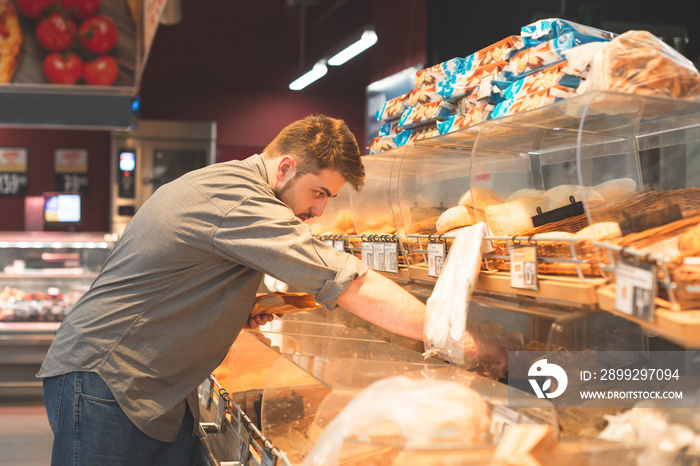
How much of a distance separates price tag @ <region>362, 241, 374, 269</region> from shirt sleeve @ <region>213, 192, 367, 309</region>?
49 centimetres

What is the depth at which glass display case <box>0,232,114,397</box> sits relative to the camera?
4.48 m

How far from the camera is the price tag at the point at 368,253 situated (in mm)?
1978

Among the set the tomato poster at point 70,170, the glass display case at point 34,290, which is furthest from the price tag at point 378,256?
the tomato poster at point 70,170

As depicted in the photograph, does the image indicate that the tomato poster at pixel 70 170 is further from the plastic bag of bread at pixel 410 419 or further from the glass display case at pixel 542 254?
the plastic bag of bread at pixel 410 419

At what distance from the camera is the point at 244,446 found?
1651 mm

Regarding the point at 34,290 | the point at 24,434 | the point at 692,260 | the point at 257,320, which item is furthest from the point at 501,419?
the point at 34,290

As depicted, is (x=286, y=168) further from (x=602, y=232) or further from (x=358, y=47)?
(x=358, y=47)

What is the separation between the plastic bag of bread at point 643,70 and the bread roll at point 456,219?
0.50 metres

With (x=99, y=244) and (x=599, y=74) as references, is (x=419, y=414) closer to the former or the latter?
(x=599, y=74)

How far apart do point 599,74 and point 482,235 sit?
42 cm

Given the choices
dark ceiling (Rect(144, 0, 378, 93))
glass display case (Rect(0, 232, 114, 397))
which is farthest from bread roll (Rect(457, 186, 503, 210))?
dark ceiling (Rect(144, 0, 378, 93))

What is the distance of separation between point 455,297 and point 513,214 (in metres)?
0.23

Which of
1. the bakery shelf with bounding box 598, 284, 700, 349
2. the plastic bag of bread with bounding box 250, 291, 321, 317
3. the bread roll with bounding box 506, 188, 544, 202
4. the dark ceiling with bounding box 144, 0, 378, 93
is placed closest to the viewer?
the bakery shelf with bounding box 598, 284, 700, 349

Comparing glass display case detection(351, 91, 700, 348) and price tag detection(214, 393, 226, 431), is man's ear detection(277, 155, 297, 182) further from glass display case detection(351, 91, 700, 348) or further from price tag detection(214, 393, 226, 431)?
price tag detection(214, 393, 226, 431)
